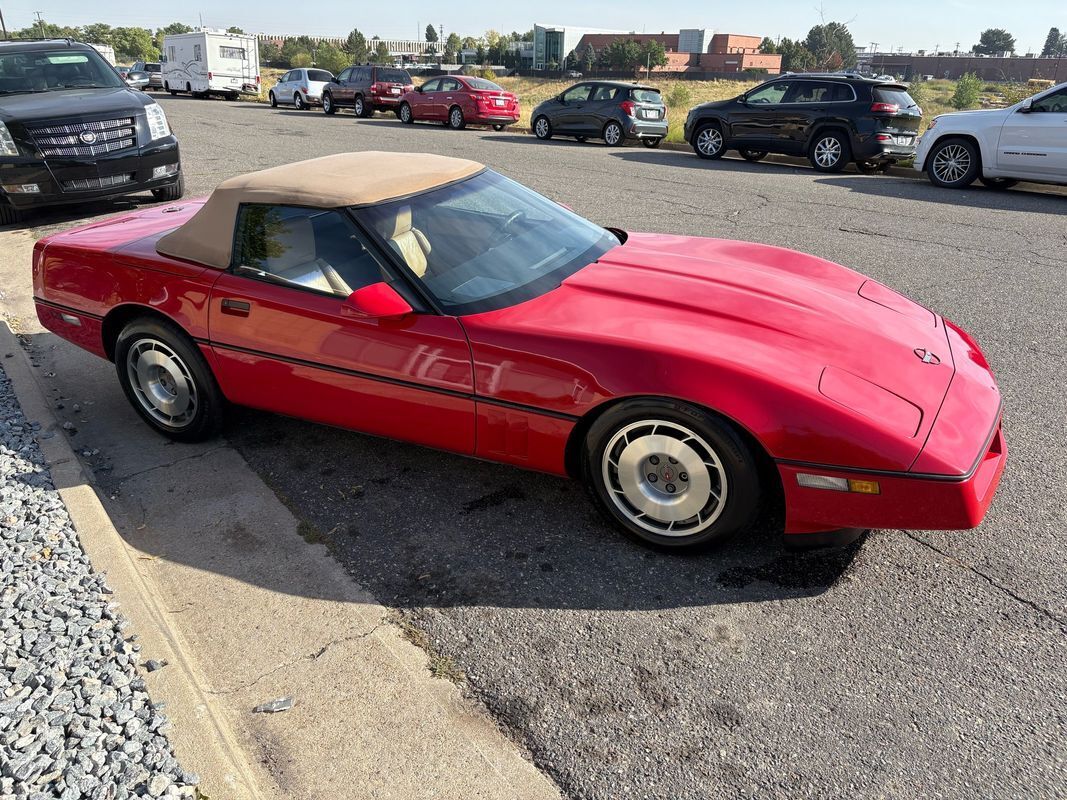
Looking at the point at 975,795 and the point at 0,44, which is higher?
the point at 0,44

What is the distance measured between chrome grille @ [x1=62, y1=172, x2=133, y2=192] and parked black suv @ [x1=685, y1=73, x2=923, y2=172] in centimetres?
1007

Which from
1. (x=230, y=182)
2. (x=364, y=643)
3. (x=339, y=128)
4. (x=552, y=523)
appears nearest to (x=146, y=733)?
(x=364, y=643)

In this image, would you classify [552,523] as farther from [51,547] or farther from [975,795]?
[51,547]

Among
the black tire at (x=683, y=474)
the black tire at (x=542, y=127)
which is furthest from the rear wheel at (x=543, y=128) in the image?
the black tire at (x=683, y=474)

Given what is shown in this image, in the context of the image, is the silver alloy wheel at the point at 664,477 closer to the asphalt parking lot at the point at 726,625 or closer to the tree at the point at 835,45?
the asphalt parking lot at the point at 726,625

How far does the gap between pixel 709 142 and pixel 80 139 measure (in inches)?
413

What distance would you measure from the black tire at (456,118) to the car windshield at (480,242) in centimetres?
1820

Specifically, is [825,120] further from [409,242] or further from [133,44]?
[133,44]

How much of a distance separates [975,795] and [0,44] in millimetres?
11352

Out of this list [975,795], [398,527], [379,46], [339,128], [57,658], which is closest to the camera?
[975,795]

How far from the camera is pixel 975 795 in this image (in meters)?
2.12

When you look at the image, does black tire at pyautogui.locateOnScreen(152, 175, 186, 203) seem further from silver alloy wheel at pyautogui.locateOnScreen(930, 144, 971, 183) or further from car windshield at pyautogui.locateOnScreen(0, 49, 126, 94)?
silver alloy wheel at pyautogui.locateOnScreen(930, 144, 971, 183)

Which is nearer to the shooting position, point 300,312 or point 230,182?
point 300,312

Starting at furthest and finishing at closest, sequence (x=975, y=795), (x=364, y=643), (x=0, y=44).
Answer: (x=0, y=44) < (x=364, y=643) < (x=975, y=795)
